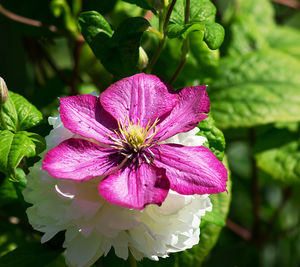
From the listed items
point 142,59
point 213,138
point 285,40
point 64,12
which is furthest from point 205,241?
point 285,40

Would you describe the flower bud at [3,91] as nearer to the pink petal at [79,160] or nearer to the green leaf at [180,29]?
the pink petal at [79,160]

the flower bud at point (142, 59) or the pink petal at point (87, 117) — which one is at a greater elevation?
the flower bud at point (142, 59)

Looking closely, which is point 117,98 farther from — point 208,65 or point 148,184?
point 208,65

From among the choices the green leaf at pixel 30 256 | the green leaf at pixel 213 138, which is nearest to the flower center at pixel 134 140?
the green leaf at pixel 213 138

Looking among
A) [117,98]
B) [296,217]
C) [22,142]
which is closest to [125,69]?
[117,98]

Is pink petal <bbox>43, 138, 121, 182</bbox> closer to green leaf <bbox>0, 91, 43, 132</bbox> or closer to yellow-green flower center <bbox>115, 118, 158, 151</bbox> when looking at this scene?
yellow-green flower center <bbox>115, 118, 158, 151</bbox>

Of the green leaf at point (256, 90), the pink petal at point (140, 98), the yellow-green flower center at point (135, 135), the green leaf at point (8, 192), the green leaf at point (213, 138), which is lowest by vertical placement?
the green leaf at point (8, 192)
